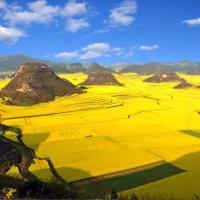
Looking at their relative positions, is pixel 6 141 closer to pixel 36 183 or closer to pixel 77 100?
pixel 36 183

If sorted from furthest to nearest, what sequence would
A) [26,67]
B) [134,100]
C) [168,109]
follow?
[26,67] < [134,100] < [168,109]

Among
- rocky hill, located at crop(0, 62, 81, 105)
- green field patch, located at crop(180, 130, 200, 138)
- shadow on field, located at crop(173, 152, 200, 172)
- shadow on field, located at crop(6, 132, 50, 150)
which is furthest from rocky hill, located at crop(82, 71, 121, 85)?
shadow on field, located at crop(173, 152, 200, 172)

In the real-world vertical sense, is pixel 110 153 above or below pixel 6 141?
below

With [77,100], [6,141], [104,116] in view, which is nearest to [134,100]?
[77,100]

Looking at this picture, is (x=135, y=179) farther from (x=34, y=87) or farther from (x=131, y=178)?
(x=34, y=87)

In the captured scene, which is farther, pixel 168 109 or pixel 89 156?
pixel 168 109

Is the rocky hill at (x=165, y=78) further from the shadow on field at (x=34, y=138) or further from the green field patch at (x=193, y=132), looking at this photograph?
the shadow on field at (x=34, y=138)

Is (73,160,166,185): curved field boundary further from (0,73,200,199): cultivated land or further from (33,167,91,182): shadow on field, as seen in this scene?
(33,167,91,182): shadow on field
